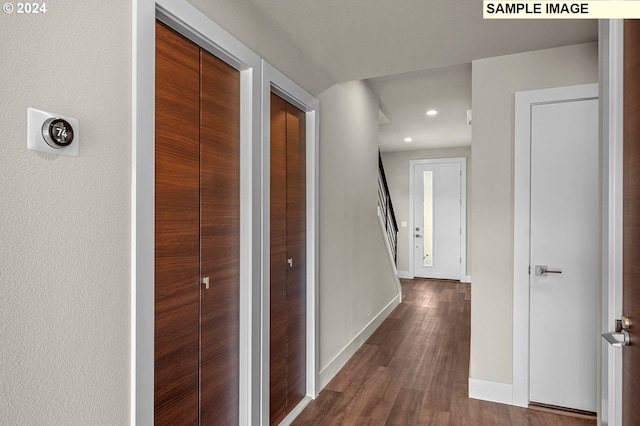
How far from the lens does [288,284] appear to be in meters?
2.43

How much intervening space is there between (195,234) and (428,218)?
632 cm

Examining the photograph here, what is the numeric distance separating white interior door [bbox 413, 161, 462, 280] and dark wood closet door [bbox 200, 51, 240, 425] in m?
5.96

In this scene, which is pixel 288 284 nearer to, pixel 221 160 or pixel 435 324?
pixel 221 160

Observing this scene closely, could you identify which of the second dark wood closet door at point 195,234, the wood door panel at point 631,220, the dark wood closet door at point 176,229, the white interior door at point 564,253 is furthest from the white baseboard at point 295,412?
the wood door panel at point 631,220

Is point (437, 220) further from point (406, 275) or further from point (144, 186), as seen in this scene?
point (144, 186)

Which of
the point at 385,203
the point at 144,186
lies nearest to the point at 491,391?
the point at 144,186

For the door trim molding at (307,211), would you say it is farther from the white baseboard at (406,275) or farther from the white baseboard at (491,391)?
the white baseboard at (406,275)

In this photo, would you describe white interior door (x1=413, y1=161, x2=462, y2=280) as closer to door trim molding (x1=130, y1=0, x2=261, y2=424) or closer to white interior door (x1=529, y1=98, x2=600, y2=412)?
white interior door (x1=529, y1=98, x2=600, y2=412)

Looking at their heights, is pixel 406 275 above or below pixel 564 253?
below

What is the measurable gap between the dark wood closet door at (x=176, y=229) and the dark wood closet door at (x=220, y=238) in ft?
0.18

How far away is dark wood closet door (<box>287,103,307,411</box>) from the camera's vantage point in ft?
7.99

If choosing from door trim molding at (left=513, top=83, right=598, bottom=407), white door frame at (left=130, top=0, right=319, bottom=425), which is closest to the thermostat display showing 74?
white door frame at (left=130, top=0, right=319, bottom=425)

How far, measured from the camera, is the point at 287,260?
2.42 m

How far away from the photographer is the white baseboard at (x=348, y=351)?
2.83 m
